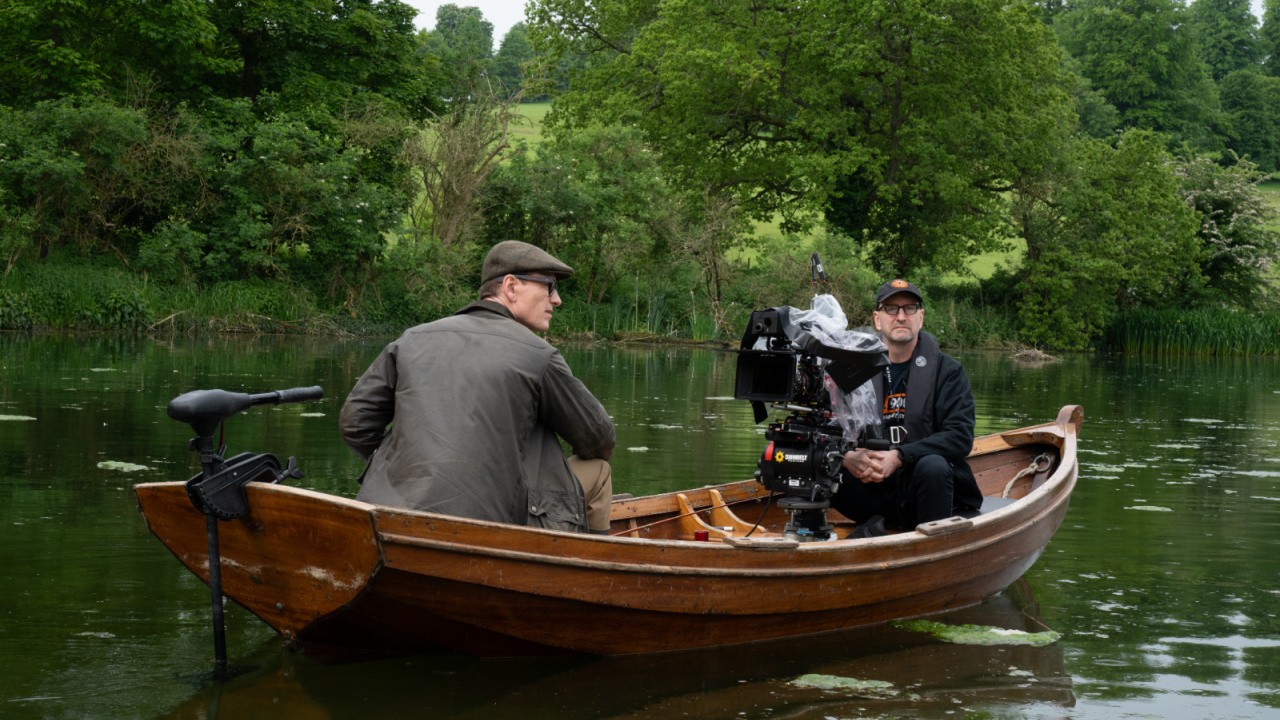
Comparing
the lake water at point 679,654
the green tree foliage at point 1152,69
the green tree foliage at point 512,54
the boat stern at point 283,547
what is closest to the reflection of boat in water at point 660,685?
the lake water at point 679,654

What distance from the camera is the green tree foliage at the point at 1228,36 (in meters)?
70.7

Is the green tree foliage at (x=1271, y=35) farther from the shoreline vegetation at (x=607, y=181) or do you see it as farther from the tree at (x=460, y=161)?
the tree at (x=460, y=161)

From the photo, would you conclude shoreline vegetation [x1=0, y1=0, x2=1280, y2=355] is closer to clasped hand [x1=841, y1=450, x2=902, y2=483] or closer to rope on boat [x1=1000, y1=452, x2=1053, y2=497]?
rope on boat [x1=1000, y1=452, x2=1053, y2=497]

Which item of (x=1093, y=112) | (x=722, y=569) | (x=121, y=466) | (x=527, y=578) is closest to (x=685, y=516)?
(x=722, y=569)

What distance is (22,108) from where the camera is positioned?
24.3 meters

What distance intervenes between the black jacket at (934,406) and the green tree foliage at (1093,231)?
25.9m

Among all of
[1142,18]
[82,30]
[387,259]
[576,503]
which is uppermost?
[1142,18]

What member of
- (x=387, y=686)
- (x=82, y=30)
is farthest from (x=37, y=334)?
(x=387, y=686)

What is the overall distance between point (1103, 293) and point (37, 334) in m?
24.3

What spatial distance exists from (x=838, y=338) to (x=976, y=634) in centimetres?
144

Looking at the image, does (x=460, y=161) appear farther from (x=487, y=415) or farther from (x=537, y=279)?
(x=487, y=415)

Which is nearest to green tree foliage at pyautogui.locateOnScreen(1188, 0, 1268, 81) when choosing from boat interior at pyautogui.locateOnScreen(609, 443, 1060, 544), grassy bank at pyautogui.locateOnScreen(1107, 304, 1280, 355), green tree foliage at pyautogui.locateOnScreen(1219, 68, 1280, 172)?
green tree foliage at pyautogui.locateOnScreen(1219, 68, 1280, 172)

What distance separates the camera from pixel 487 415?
403 cm

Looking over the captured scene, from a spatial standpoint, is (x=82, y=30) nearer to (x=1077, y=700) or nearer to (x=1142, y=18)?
(x=1077, y=700)
